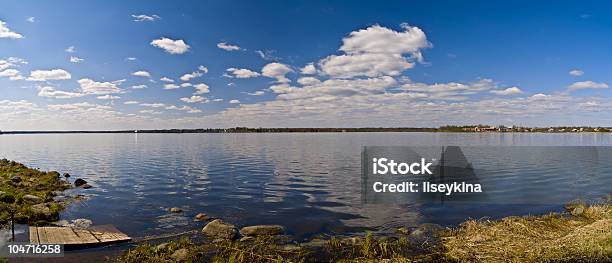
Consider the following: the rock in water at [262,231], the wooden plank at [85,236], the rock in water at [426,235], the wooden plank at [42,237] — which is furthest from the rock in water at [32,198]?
the rock in water at [426,235]

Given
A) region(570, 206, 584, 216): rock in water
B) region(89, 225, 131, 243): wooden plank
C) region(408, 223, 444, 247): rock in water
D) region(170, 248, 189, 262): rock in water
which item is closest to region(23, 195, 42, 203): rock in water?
region(89, 225, 131, 243): wooden plank

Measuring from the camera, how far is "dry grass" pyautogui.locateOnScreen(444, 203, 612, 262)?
45.3ft

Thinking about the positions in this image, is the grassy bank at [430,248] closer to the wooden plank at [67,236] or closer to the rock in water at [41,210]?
the wooden plank at [67,236]

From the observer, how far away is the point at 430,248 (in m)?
17.0

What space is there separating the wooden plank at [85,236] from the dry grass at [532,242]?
1555 centimetres

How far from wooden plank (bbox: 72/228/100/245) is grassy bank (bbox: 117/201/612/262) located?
2417mm

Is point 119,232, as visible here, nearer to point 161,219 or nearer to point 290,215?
point 161,219

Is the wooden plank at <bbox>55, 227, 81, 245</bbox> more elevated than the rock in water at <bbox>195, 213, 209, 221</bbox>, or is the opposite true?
the wooden plank at <bbox>55, 227, 81, 245</bbox>

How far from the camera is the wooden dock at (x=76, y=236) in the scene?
55.7 feet

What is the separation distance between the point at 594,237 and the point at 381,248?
824cm

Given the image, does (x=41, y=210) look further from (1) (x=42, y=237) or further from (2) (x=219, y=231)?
(2) (x=219, y=231)

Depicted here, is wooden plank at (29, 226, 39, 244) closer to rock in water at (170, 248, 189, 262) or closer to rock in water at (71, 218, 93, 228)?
rock in water at (71, 218, 93, 228)

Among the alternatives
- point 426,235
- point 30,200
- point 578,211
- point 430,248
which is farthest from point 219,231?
point 578,211

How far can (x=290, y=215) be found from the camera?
24469 mm
